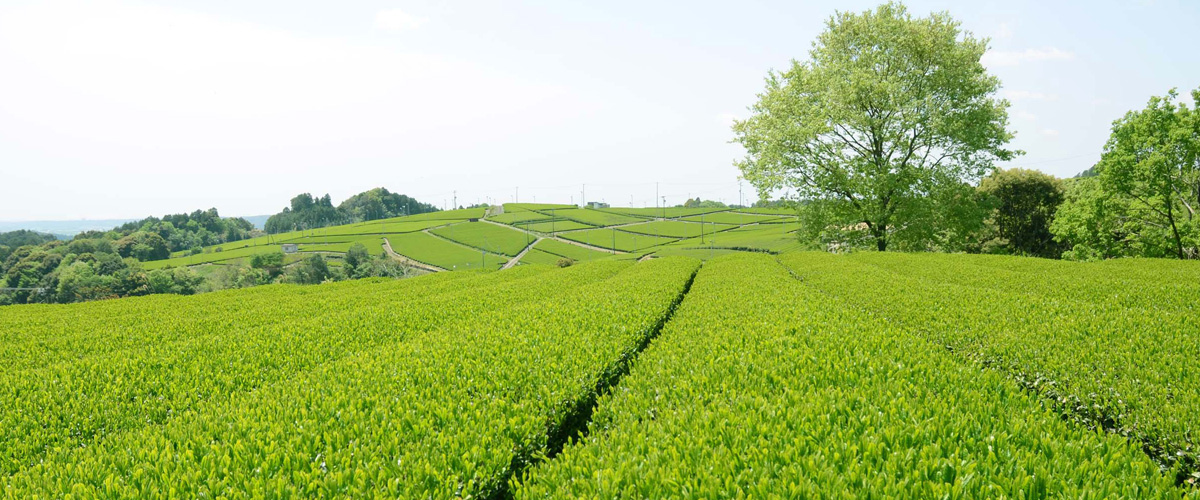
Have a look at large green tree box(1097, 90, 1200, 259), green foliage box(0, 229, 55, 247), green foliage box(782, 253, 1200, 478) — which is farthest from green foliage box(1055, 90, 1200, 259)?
green foliage box(0, 229, 55, 247)

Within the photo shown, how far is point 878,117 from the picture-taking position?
99.3 feet

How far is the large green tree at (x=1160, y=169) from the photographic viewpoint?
26.0 meters

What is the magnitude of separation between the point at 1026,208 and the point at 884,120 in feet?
88.8

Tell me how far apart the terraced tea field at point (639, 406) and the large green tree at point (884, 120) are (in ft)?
68.2

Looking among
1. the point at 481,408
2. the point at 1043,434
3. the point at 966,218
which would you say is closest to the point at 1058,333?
the point at 1043,434

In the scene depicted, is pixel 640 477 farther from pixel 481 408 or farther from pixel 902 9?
pixel 902 9

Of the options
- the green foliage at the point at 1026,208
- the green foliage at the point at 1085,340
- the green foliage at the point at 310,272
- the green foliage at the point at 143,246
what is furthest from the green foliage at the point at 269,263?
the green foliage at the point at 1026,208

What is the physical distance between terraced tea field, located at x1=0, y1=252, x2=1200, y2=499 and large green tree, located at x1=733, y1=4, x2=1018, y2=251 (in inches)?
818

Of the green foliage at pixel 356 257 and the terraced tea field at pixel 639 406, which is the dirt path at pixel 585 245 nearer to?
the green foliage at pixel 356 257

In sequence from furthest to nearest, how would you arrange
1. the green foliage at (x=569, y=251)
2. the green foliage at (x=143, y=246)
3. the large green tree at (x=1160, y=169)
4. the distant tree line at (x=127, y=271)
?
the green foliage at (x=143, y=246) → the green foliage at (x=569, y=251) → the distant tree line at (x=127, y=271) → the large green tree at (x=1160, y=169)

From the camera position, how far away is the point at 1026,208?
4475 centimetres

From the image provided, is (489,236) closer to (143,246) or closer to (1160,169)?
(143,246)

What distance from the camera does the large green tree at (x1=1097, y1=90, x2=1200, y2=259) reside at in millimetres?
26047

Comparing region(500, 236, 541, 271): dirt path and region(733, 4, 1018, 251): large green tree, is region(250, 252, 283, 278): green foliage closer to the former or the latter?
region(500, 236, 541, 271): dirt path
